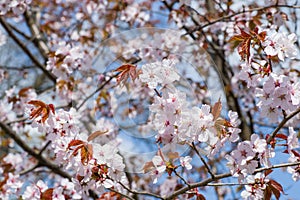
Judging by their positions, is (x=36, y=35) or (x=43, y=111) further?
(x=36, y=35)

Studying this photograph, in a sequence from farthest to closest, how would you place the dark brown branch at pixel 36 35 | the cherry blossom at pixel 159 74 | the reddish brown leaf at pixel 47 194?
1. the dark brown branch at pixel 36 35
2. the reddish brown leaf at pixel 47 194
3. the cherry blossom at pixel 159 74

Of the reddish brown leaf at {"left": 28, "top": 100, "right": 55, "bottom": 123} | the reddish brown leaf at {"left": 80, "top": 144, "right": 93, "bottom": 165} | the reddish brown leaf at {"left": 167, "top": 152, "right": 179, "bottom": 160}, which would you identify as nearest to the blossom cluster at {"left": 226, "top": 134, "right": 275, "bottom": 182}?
the reddish brown leaf at {"left": 167, "top": 152, "right": 179, "bottom": 160}

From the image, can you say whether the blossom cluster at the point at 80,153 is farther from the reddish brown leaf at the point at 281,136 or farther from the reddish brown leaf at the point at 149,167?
the reddish brown leaf at the point at 281,136

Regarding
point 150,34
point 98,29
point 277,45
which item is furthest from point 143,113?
point 98,29

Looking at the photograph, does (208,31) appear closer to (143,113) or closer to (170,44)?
(170,44)

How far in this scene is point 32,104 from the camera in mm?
1255

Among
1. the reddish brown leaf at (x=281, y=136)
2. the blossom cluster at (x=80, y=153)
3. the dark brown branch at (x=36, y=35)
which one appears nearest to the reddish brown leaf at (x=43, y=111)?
the blossom cluster at (x=80, y=153)

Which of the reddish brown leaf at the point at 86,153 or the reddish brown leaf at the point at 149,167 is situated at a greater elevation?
the reddish brown leaf at the point at 149,167

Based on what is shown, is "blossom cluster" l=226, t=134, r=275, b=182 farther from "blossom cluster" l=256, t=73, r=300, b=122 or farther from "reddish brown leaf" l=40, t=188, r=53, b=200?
"reddish brown leaf" l=40, t=188, r=53, b=200

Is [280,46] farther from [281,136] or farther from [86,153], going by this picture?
[86,153]

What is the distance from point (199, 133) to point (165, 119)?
0.10 m

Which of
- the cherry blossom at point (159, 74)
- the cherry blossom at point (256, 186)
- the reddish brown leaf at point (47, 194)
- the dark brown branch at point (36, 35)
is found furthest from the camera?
the dark brown branch at point (36, 35)

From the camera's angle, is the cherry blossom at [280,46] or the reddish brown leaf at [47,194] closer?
the cherry blossom at [280,46]

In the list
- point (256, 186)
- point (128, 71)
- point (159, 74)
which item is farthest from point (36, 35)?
point (256, 186)
